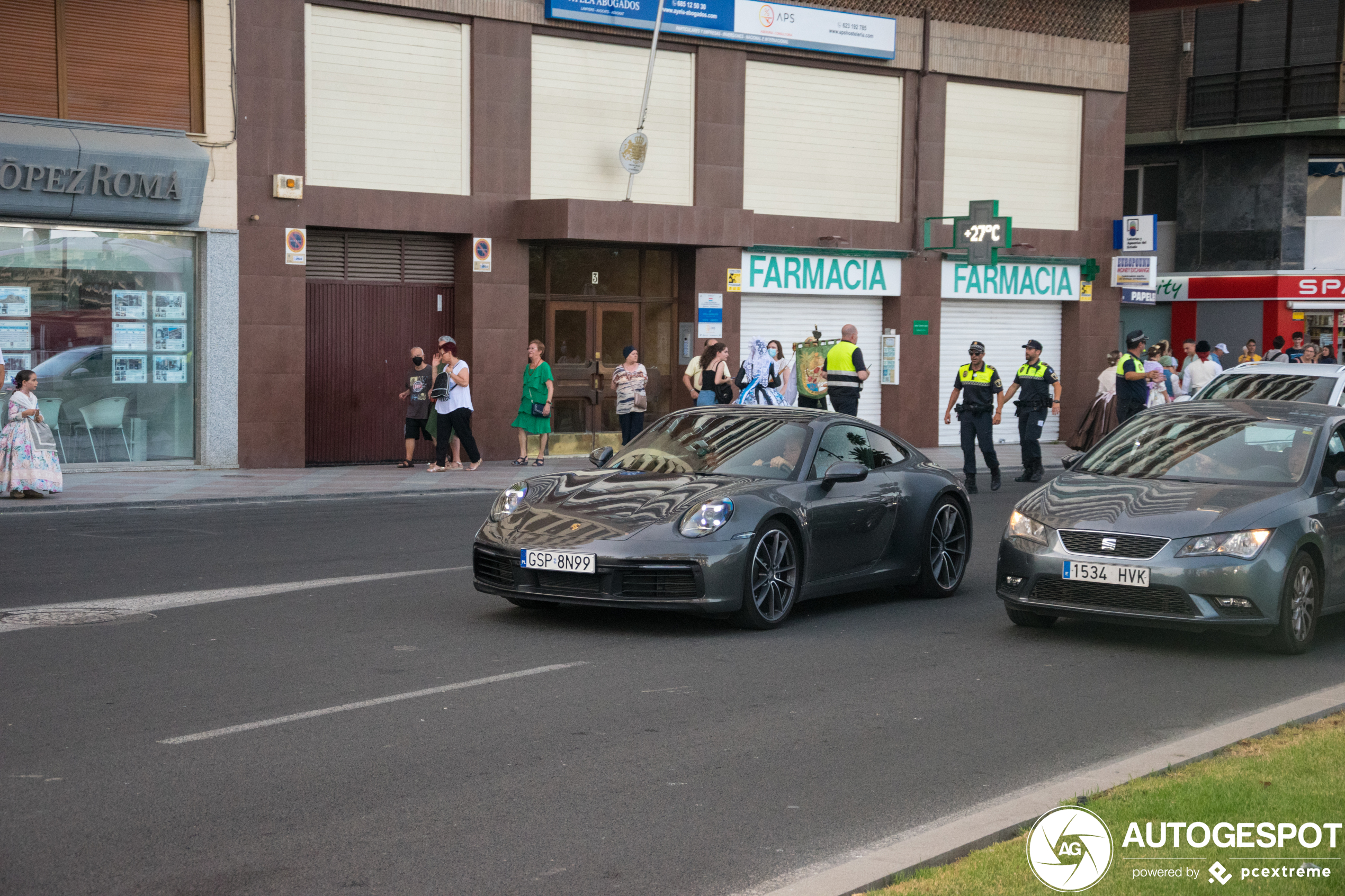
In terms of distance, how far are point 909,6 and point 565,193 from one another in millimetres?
7614

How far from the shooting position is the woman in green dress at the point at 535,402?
21.5 meters

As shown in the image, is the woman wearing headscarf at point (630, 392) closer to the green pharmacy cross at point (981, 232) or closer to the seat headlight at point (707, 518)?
the green pharmacy cross at point (981, 232)

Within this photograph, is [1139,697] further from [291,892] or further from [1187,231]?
[1187,231]

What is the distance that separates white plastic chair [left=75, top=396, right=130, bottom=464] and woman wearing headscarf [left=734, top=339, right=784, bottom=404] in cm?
872

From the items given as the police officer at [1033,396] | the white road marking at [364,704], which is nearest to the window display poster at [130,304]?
the police officer at [1033,396]

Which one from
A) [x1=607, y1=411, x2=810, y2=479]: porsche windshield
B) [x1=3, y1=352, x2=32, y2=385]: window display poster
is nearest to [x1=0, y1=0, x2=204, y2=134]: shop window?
[x1=3, y1=352, x2=32, y2=385]: window display poster

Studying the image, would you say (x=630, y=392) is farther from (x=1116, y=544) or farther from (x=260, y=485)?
(x=1116, y=544)

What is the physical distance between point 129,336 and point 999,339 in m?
15.9

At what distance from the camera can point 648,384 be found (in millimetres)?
24922

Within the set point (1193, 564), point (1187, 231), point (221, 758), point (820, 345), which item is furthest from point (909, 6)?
point (221, 758)

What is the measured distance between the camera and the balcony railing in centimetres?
3481

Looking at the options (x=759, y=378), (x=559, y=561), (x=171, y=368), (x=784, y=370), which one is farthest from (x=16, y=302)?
(x=559, y=561)

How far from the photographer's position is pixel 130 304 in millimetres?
19922

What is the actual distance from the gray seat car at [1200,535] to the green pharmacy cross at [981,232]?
648 inches
